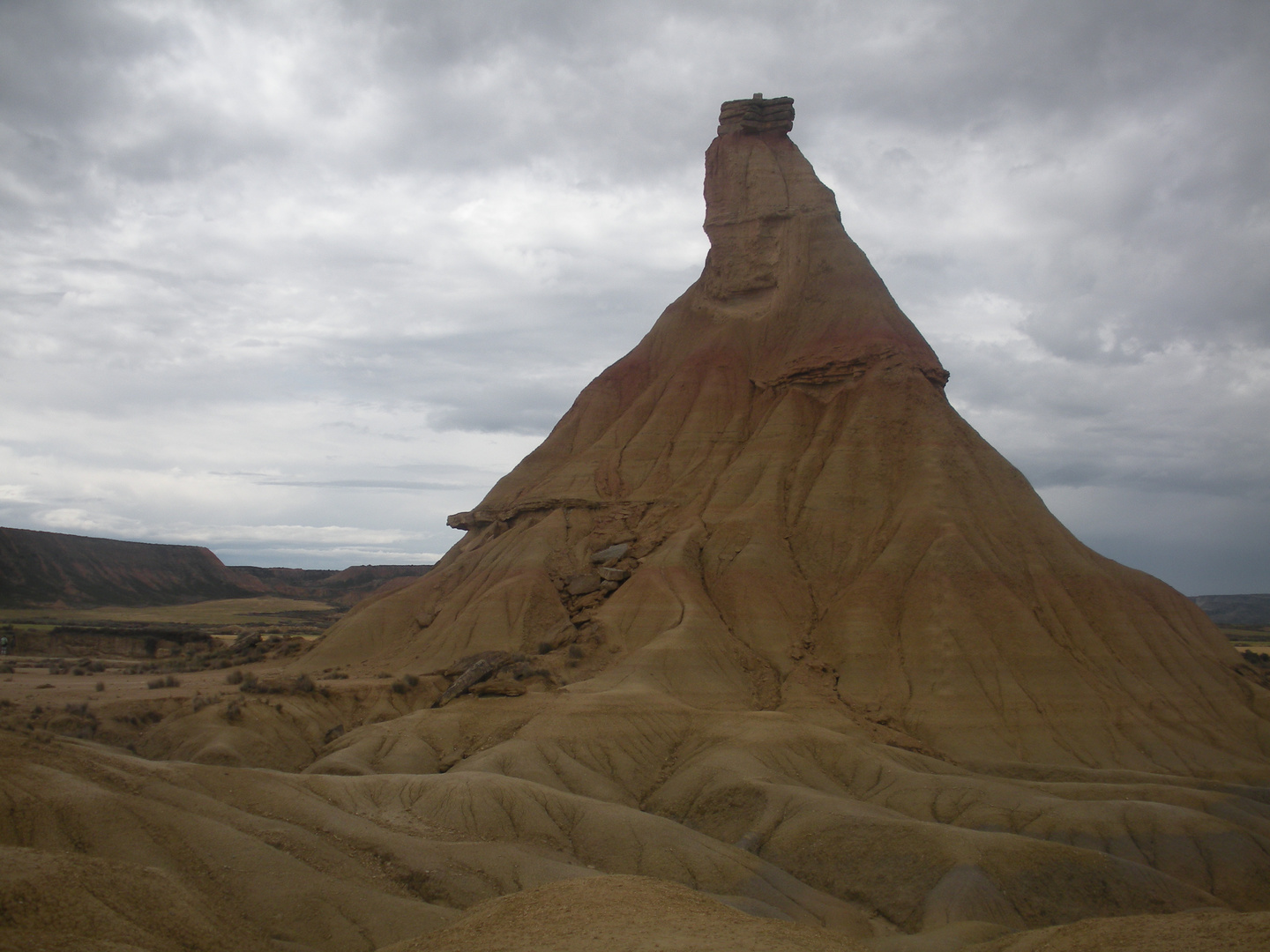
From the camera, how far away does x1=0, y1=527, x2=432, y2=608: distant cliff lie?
116 m

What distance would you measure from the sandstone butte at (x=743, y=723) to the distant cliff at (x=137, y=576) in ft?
156

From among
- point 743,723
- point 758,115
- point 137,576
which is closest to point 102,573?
point 137,576

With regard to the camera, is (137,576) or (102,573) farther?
(137,576)

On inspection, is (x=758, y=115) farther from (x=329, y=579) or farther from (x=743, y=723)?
(x=329, y=579)

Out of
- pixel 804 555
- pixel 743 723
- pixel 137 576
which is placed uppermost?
pixel 804 555

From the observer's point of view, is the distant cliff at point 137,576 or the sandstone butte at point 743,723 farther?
the distant cliff at point 137,576

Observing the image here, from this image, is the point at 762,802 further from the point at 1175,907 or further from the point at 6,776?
the point at 6,776

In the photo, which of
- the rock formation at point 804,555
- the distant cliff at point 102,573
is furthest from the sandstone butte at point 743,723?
the distant cliff at point 102,573

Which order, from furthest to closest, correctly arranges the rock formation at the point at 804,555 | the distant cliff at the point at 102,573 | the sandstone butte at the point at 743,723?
1. the distant cliff at the point at 102,573
2. the rock formation at the point at 804,555
3. the sandstone butte at the point at 743,723

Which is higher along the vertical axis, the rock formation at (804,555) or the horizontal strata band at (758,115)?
the horizontal strata band at (758,115)

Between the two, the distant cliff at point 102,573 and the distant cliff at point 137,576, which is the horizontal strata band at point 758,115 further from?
the distant cliff at point 102,573

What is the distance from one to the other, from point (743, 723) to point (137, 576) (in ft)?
402

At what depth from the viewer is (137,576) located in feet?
432

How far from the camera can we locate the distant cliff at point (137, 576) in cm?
11631
